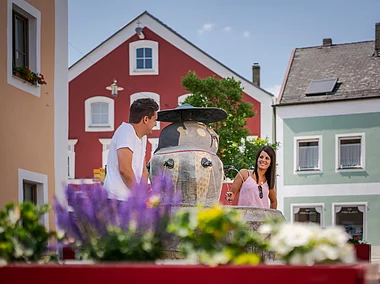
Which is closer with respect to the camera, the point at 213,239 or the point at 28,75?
the point at 213,239

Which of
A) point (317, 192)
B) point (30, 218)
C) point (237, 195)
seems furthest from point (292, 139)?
point (30, 218)

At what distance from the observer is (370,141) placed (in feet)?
97.5

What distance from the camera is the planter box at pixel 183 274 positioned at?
9.12ft

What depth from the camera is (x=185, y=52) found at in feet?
103

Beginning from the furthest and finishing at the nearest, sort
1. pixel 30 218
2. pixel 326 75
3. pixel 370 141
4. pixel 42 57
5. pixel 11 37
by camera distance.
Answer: pixel 326 75, pixel 370 141, pixel 42 57, pixel 11 37, pixel 30 218

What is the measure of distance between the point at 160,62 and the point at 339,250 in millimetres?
28748

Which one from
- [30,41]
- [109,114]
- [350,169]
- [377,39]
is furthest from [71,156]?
[30,41]

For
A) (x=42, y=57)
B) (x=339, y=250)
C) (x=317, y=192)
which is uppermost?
(x=42, y=57)

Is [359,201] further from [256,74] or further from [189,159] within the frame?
[189,159]

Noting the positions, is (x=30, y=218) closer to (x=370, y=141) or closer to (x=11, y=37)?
(x=11, y=37)

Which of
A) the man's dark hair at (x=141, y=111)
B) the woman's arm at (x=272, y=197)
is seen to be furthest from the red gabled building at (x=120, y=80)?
the man's dark hair at (x=141, y=111)

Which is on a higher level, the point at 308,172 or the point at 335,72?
the point at 335,72

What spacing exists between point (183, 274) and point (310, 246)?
1.67ft

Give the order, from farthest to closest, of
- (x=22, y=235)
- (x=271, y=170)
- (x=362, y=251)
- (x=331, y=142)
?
(x=331, y=142), (x=362, y=251), (x=271, y=170), (x=22, y=235)
